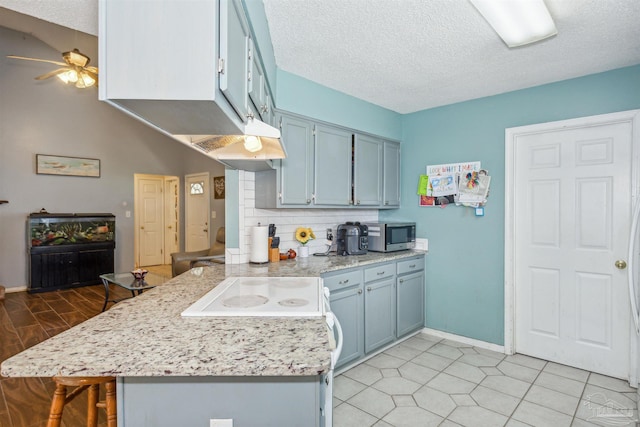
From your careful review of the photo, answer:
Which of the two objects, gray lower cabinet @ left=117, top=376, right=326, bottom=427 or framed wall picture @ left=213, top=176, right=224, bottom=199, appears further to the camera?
framed wall picture @ left=213, top=176, right=224, bottom=199

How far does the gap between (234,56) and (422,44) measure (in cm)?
152

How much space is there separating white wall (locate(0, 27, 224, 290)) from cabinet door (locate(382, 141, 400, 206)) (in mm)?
3820

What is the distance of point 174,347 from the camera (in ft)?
3.47

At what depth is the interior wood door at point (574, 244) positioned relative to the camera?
8.78 feet

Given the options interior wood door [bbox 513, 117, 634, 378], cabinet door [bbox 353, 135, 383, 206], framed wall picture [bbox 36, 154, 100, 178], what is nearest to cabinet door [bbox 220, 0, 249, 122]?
cabinet door [bbox 353, 135, 383, 206]

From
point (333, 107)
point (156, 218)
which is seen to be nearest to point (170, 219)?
point (156, 218)

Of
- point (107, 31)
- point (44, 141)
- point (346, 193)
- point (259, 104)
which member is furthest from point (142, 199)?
point (107, 31)

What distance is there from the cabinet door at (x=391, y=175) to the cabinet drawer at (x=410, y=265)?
0.68 m

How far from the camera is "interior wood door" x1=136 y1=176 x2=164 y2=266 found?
295 inches

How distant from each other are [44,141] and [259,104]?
5570 mm

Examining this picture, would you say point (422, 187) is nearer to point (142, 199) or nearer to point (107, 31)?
point (107, 31)

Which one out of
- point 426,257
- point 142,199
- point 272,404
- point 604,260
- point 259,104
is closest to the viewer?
point 272,404

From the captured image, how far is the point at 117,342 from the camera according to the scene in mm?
1091

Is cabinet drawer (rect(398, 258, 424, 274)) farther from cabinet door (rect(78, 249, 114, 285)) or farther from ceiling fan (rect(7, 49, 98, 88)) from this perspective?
cabinet door (rect(78, 249, 114, 285))
